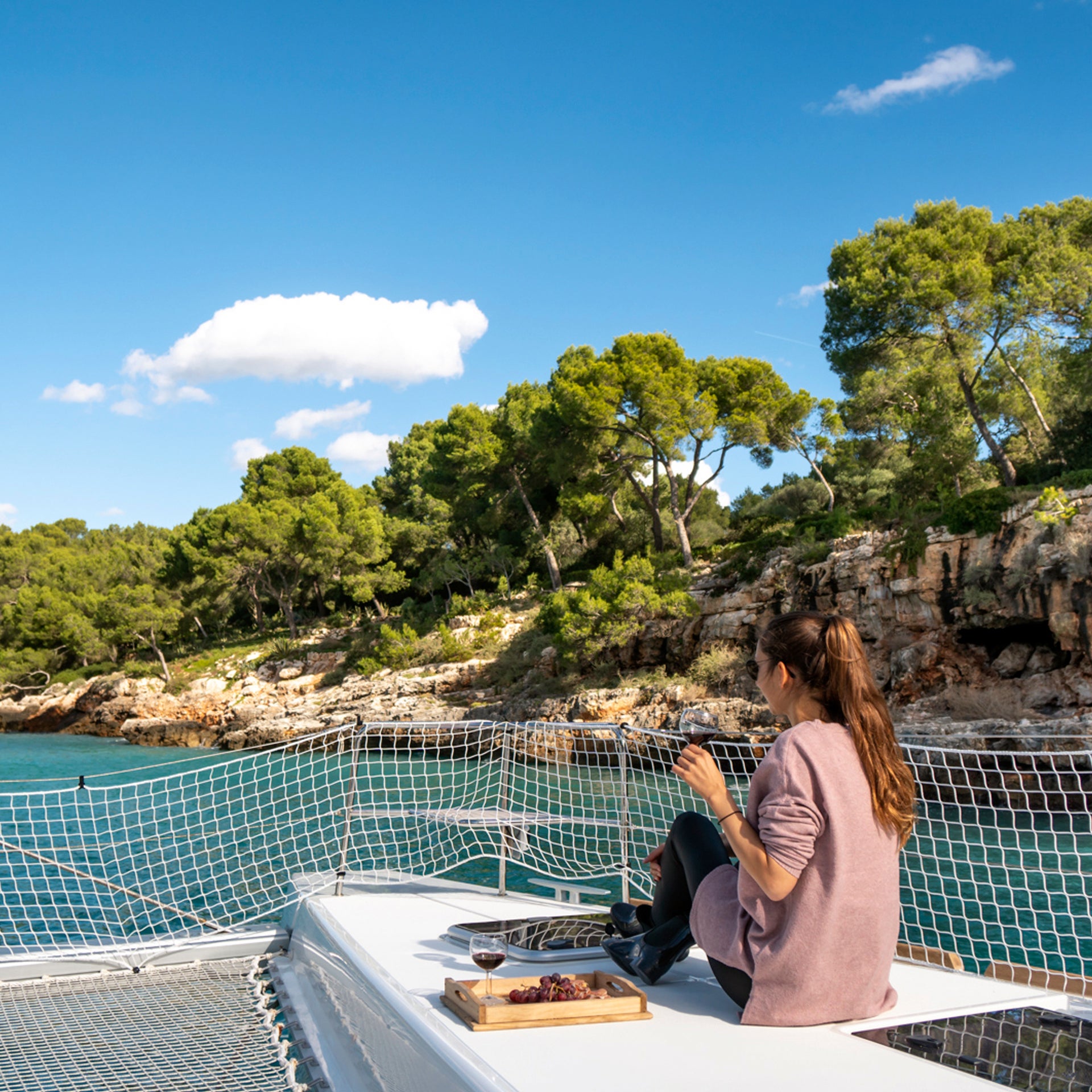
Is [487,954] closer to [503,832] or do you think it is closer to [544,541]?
[503,832]

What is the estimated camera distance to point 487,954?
2.34 m

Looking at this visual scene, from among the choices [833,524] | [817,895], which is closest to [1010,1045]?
[817,895]

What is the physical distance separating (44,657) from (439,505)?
16.7 metres

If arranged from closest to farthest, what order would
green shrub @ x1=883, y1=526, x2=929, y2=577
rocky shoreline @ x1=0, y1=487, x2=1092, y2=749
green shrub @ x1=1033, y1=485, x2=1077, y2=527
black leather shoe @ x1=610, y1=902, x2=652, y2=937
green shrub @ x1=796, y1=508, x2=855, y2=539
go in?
black leather shoe @ x1=610, y1=902, x2=652, y2=937, green shrub @ x1=1033, y1=485, x2=1077, y2=527, rocky shoreline @ x1=0, y1=487, x2=1092, y2=749, green shrub @ x1=883, y1=526, x2=929, y2=577, green shrub @ x1=796, y1=508, x2=855, y2=539

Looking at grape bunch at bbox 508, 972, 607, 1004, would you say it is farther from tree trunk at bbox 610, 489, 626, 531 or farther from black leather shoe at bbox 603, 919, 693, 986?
tree trunk at bbox 610, 489, 626, 531

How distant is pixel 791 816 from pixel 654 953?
782 millimetres

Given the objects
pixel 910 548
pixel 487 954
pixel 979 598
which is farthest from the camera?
pixel 910 548

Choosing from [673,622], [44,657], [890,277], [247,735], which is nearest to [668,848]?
[673,622]

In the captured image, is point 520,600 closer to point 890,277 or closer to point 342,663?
point 342,663

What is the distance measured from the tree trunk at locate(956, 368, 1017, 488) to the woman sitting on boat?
55.4ft

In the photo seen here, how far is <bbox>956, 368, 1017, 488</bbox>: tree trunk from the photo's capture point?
57.7ft

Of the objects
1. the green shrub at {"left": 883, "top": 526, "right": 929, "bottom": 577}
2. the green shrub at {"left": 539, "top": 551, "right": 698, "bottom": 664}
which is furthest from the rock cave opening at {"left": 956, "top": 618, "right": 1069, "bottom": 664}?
the green shrub at {"left": 539, "top": 551, "right": 698, "bottom": 664}

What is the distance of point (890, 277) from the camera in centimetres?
1972

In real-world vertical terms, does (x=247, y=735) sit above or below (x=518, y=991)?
below
